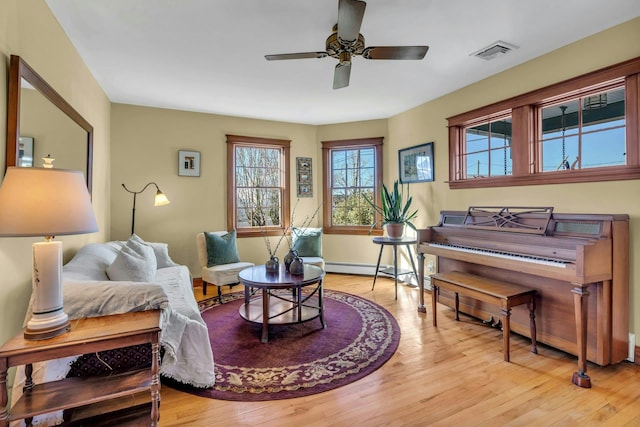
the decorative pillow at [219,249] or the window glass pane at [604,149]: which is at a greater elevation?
the window glass pane at [604,149]

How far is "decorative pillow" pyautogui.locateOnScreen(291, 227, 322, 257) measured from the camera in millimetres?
4602

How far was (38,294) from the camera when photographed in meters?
1.39

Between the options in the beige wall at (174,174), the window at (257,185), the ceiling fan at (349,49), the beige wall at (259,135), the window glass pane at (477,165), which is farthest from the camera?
the window at (257,185)

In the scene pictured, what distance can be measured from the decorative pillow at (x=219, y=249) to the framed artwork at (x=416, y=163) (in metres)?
2.62

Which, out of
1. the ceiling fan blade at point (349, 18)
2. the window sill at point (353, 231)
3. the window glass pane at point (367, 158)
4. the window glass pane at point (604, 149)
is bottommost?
the window sill at point (353, 231)

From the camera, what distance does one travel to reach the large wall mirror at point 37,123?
1673mm

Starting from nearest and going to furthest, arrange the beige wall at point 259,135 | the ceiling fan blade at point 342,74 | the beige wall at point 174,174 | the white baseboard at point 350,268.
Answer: the ceiling fan blade at point 342,74
the beige wall at point 259,135
the beige wall at point 174,174
the white baseboard at point 350,268

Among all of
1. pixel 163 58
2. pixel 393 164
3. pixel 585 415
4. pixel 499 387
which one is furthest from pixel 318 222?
pixel 585 415

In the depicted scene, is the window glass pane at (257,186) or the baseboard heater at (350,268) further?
the baseboard heater at (350,268)

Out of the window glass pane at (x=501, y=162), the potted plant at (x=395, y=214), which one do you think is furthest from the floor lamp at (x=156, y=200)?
the window glass pane at (x=501, y=162)

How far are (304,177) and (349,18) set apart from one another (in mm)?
3441

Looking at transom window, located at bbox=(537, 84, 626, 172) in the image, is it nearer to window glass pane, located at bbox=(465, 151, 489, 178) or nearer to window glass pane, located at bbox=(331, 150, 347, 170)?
window glass pane, located at bbox=(465, 151, 489, 178)

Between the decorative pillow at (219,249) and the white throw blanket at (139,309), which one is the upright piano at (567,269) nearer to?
the white throw blanket at (139,309)

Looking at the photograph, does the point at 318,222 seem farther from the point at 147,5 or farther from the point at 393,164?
the point at 147,5
